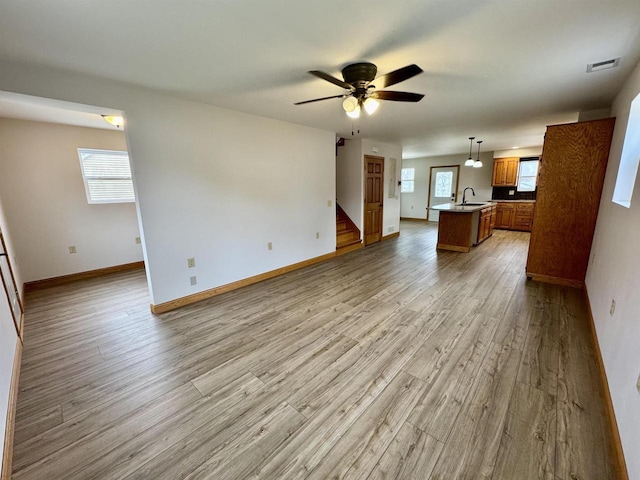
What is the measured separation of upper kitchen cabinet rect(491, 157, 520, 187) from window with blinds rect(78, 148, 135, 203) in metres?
9.43

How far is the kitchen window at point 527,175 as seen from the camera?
301 inches

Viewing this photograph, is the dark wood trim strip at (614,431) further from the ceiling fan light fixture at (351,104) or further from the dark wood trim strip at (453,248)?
the dark wood trim strip at (453,248)

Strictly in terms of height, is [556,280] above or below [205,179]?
below

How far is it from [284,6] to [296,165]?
2.99 meters

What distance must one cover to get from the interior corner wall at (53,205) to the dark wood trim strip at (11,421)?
2115 millimetres

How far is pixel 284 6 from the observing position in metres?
1.51

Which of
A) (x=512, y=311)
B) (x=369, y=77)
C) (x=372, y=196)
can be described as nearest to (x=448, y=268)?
(x=512, y=311)

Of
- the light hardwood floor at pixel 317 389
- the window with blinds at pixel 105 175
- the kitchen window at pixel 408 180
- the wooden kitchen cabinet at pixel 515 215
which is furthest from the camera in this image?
the kitchen window at pixel 408 180

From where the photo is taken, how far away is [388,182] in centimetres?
681

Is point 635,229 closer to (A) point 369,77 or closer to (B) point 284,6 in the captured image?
(A) point 369,77

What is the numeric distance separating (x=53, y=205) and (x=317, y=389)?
492 cm

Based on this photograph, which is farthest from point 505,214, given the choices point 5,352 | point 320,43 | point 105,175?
point 5,352

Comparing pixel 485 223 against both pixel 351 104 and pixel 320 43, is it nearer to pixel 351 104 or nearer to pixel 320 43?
pixel 351 104

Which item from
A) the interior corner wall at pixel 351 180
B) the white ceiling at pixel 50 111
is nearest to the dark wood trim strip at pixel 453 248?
the interior corner wall at pixel 351 180
